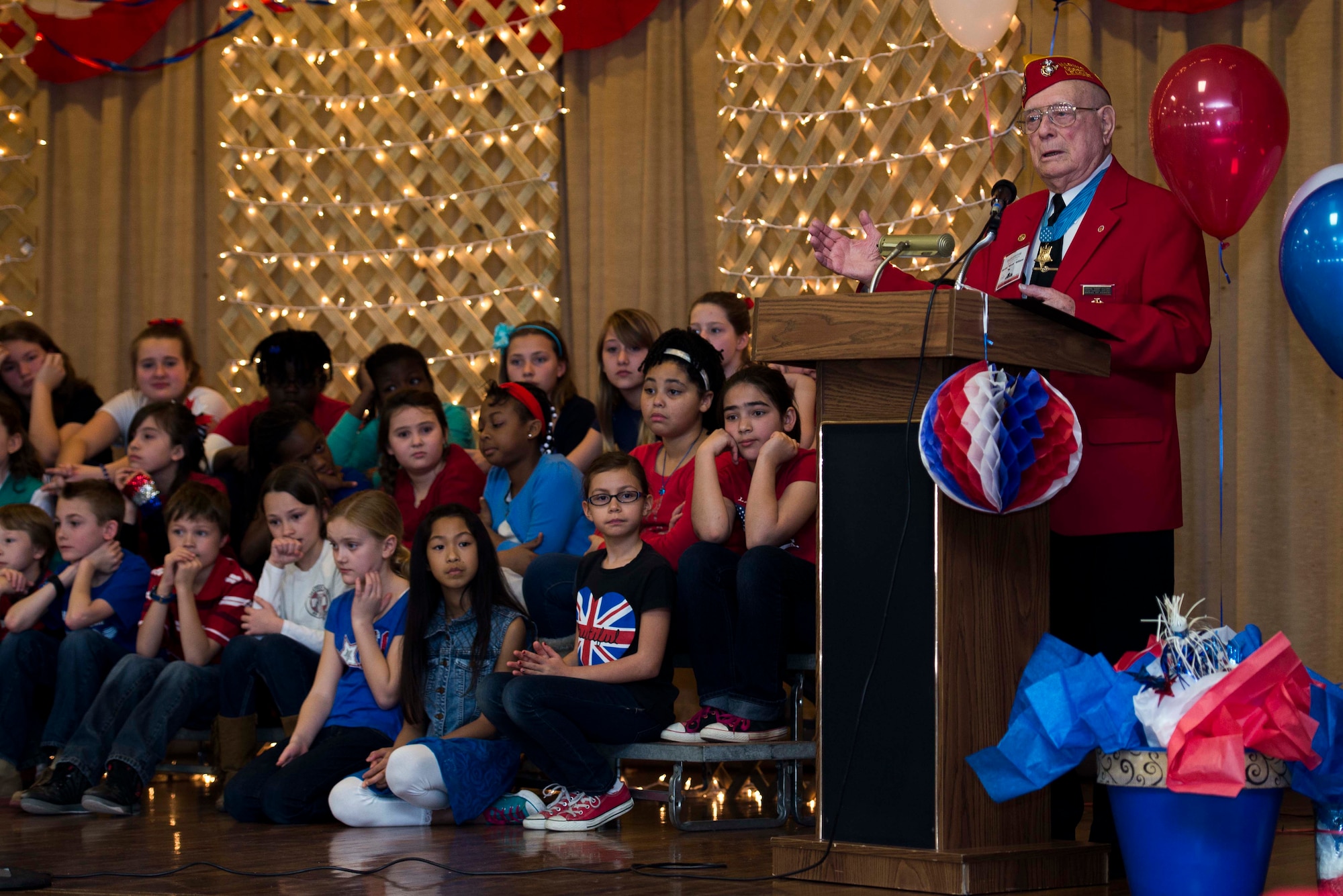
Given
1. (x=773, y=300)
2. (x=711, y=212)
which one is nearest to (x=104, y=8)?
(x=711, y=212)

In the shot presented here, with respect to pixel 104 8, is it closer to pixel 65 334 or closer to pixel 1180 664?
pixel 65 334

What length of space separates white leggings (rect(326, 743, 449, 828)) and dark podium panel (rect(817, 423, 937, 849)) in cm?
94

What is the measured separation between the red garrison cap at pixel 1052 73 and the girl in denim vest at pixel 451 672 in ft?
4.14

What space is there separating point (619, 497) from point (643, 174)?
5.52 ft

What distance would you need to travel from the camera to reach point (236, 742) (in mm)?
2988

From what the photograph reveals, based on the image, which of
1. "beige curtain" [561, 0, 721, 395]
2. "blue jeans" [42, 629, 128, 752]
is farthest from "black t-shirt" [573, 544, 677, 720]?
"beige curtain" [561, 0, 721, 395]

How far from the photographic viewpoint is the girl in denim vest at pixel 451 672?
8.44 feet

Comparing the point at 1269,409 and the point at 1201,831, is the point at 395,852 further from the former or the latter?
the point at 1269,409

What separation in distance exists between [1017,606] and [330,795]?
135 centimetres

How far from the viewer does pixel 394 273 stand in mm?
4492

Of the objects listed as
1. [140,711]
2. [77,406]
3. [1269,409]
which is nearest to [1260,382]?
[1269,409]

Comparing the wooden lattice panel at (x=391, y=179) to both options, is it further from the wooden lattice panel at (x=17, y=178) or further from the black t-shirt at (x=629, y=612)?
the black t-shirt at (x=629, y=612)

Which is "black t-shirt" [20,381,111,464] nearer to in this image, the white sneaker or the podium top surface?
the white sneaker

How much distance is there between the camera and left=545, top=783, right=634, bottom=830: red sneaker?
8.12 feet
